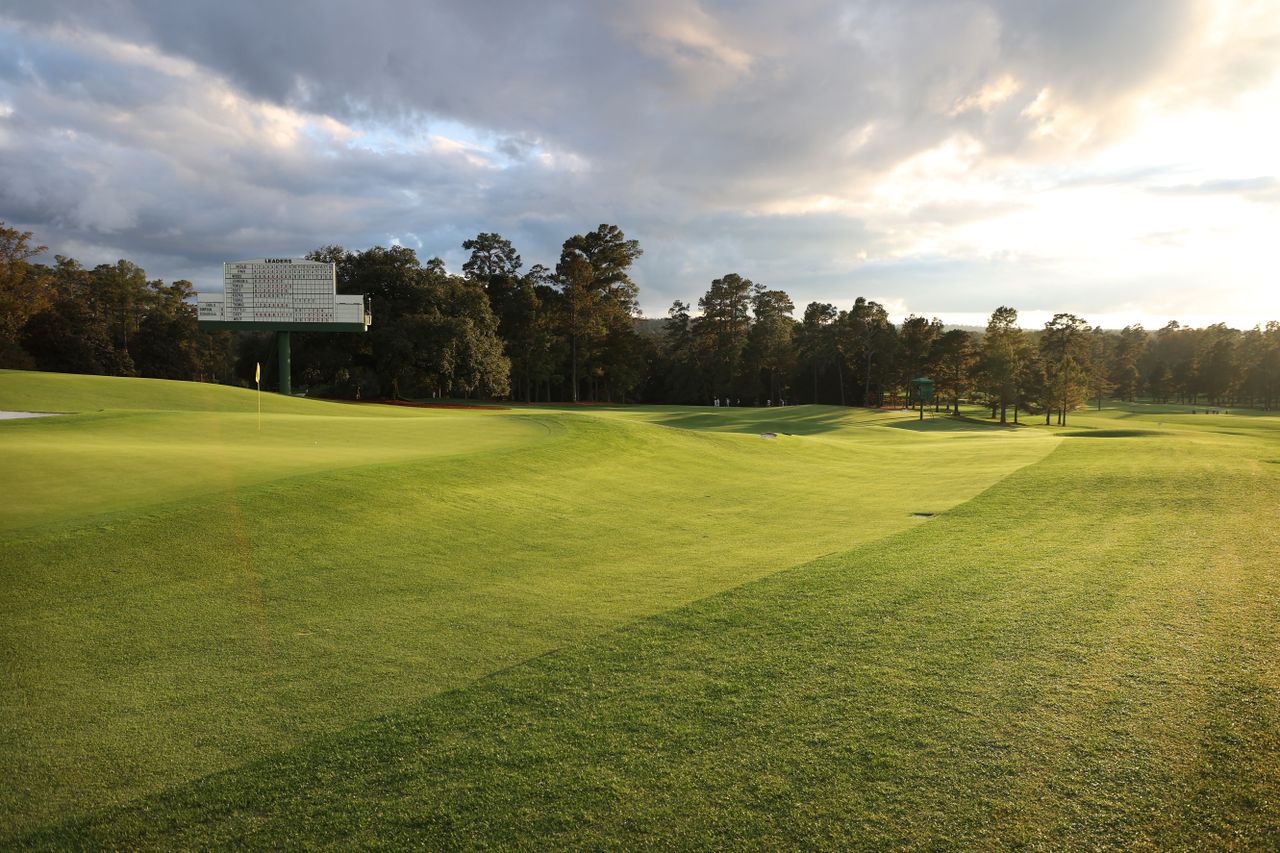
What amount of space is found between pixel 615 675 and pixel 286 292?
47.4m

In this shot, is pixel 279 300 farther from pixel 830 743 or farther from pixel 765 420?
pixel 830 743

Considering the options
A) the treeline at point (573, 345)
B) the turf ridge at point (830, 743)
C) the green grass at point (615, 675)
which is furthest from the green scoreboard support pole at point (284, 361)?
the turf ridge at point (830, 743)

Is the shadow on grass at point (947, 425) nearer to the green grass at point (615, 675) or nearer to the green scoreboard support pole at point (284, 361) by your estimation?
the green grass at point (615, 675)

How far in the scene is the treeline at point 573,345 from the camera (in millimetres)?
57531

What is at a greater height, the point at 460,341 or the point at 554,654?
the point at 460,341

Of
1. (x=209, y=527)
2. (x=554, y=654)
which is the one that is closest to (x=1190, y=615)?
(x=554, y=654)

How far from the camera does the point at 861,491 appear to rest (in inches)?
632

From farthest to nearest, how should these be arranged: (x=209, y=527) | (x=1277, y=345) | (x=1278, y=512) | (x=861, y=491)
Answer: (x=1277, y=345) < (x=861, y=491) < (x=1278, y=512) < (x=209, y=527)

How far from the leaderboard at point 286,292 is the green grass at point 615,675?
1458 inches

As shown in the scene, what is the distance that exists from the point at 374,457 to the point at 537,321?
5786 cm

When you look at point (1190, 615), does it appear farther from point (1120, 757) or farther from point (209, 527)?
point (209, 527)

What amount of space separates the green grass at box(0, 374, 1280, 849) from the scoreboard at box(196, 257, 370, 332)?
3674 cm

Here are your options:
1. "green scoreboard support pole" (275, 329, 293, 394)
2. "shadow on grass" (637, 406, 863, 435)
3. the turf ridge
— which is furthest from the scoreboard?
the turf ridge

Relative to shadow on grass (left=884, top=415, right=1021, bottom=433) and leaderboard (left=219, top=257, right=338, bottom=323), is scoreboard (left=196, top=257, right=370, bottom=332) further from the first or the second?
shadow on grass (left=884, top=415, right=1021, bottom=433)
